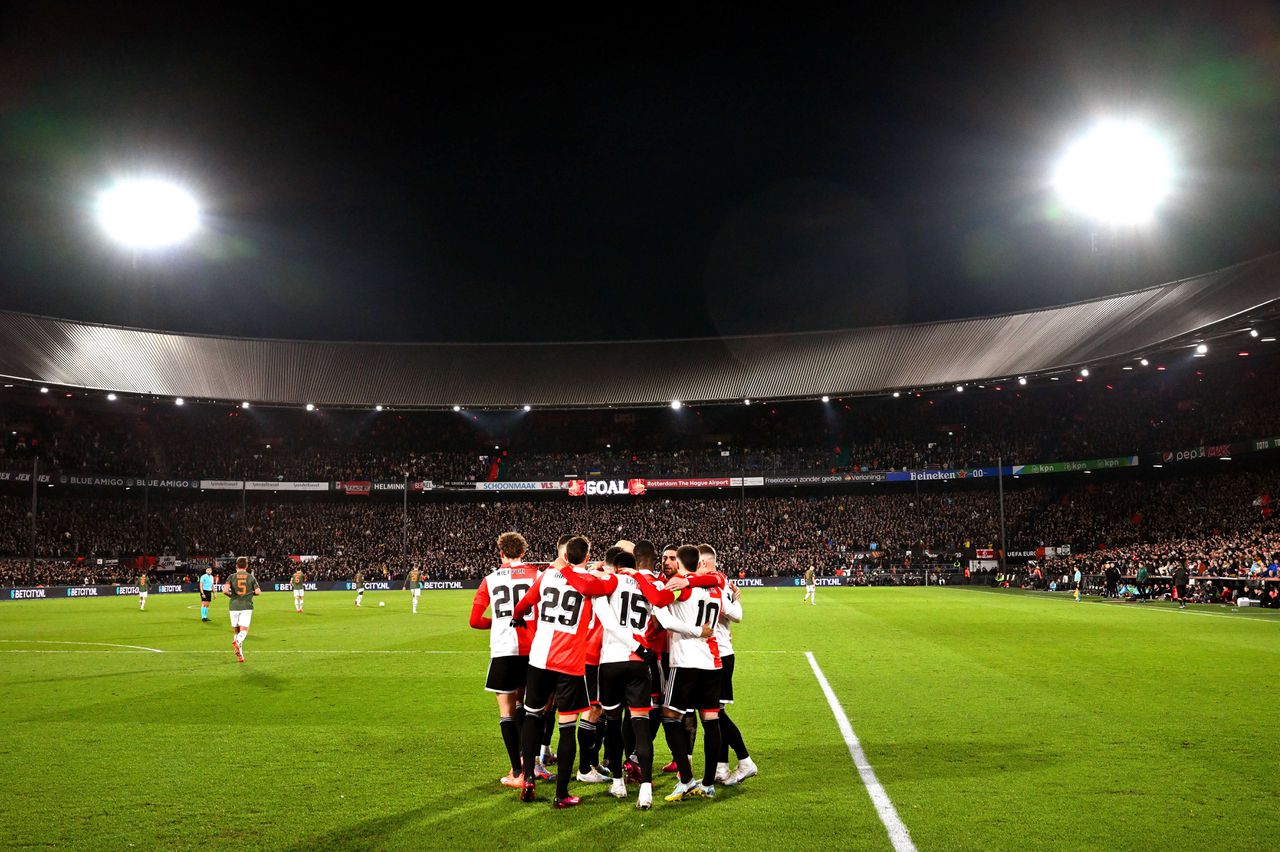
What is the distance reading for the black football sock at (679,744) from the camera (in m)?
8.29

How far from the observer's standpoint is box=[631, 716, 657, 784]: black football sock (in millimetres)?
8016

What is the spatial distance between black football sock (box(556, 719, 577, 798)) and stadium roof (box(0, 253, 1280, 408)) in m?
51.8

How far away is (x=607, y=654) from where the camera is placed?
8.23 metres

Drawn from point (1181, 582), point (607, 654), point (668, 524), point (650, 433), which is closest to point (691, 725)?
point (607, 654)

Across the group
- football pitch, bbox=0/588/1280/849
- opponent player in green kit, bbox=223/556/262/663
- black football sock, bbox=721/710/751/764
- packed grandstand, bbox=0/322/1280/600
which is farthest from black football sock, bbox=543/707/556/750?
packed grandstand, bbox=0/322/1280/600

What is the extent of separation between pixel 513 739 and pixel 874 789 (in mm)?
3385

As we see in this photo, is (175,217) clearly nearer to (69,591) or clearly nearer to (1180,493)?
(69,591)

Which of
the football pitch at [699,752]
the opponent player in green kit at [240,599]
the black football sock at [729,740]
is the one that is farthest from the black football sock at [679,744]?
the opponent player in green kit at [240,599]

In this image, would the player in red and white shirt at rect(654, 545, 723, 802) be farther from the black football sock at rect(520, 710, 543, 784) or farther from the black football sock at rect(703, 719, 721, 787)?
the black football sock at rect(520, 710, 543, 784)

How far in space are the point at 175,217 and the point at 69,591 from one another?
71.4 feet

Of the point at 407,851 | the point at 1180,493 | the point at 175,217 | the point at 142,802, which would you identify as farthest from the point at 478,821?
the point at 1180,493

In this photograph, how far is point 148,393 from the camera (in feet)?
200

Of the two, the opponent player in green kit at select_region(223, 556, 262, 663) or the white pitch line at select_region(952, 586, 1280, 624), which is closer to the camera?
the opponent player in green kit at select_region(223, 556, 262, 663)

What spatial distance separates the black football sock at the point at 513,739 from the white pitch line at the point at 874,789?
3.27 metres
